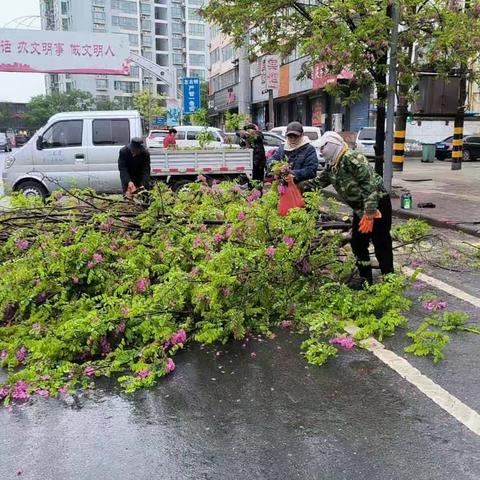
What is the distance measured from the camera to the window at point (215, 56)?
6156 cm

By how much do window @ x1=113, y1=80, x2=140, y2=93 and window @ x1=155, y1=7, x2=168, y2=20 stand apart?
39.9ft

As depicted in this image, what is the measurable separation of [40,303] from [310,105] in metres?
34.6

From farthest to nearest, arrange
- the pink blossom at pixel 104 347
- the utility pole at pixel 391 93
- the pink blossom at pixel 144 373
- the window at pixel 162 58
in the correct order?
1. the window at pixel 162 58
2. the utility pole at pixel 391 93
3. the pink blossom at pixel 104 347
4. the pink blossom at pixel 144 373

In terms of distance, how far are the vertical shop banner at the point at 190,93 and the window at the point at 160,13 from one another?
67.8m

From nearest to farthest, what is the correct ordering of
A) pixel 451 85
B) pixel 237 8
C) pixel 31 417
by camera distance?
pixel 31 417, pixel 237 8, pixel 451 85

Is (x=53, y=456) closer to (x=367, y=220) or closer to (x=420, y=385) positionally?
(x=420, y=385)

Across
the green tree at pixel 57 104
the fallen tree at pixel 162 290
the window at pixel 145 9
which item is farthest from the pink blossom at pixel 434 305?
the window at pixel 145 9

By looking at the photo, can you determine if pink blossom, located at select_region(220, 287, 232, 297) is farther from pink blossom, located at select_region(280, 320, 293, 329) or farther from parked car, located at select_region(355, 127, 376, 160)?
parked car, located at select_region(355, 127, 376, 160)

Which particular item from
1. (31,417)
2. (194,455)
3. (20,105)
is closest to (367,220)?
(194,455)

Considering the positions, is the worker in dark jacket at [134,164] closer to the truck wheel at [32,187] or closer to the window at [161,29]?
the truck wheel at [32,187]

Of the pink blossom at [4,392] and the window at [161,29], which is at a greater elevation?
the window at [161,29]

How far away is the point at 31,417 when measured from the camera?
136 inches

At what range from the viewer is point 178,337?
4332 millimetres

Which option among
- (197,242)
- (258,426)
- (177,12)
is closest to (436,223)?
(197,242)
